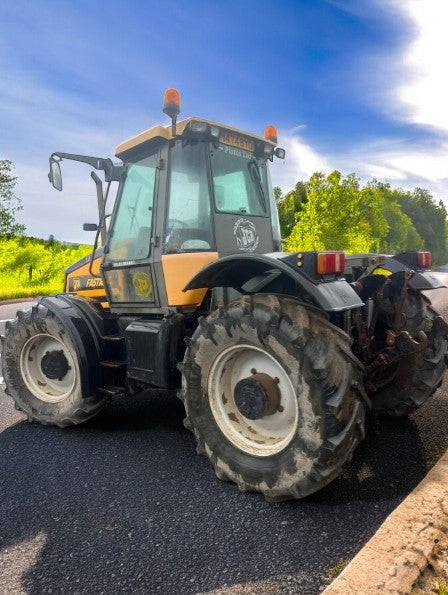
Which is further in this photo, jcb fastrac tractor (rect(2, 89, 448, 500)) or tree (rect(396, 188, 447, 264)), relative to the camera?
tree (rect(396, 188, 447, 264))

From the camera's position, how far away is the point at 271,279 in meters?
3.24

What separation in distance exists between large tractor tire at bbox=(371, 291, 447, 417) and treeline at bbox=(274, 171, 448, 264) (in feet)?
87.4

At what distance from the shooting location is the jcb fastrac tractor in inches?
99.9

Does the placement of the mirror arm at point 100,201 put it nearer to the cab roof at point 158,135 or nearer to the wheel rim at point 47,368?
the cab roof at point 158,135

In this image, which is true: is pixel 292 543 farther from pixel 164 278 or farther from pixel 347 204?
pixel 347 204

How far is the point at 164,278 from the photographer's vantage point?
3670 mm

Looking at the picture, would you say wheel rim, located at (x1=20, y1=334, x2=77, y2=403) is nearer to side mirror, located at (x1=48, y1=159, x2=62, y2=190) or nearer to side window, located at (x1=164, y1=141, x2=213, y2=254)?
side mirror, located at (x1=48, y1=159, x2=62, y2=190)

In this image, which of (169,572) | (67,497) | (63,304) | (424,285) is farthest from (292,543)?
(63,304)

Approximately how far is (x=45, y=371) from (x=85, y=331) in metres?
0.64

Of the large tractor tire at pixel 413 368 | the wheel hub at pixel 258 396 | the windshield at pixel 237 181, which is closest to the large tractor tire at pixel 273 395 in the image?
the wheel hub at pixel 258 396

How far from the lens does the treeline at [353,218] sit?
Answer: 104ft

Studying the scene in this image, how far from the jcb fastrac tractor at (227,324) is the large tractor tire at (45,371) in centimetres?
1

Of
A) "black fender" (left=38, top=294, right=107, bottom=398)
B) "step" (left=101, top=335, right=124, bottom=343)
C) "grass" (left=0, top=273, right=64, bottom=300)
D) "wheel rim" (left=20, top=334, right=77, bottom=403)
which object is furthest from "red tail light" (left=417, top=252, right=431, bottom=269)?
"grass" (left=0, top=273, right=64, bottom=300)

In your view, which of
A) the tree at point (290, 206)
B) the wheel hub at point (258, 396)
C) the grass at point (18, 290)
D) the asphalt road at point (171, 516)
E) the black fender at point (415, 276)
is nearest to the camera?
the asphalt road at point (171, 516)
